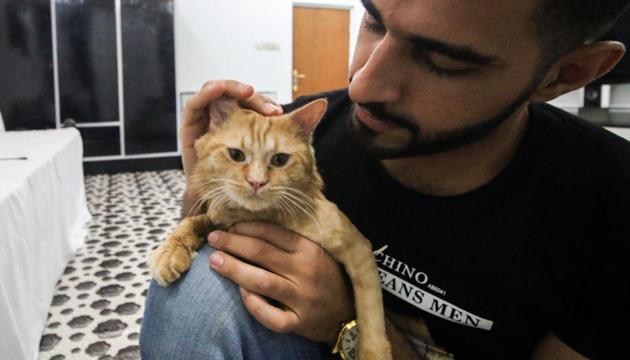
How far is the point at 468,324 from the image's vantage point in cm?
85

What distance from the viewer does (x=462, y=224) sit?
0.86m

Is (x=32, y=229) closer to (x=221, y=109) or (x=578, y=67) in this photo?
(x=221, y=109)

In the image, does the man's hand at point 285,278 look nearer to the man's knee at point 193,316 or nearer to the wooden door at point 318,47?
the man's knee at point 193,316

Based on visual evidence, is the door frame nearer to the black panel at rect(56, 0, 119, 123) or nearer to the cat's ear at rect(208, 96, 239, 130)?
the black panel at rect(56, 0, 119, 123)

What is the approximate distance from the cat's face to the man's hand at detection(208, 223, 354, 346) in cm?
8

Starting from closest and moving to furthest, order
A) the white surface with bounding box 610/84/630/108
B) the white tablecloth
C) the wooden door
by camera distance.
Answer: the white tablecloth < the white surface with bounding box 610/84/630/108 < the wooden door

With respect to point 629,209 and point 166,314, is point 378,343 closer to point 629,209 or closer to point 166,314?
point 166,314

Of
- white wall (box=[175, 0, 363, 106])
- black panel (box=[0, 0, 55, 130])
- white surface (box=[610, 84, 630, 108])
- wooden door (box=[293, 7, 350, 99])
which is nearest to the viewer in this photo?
white surface (box=[610, 84, 630, 108])

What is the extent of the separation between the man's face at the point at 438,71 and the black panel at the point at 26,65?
16.0 feet

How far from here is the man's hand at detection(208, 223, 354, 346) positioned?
804 millimetres

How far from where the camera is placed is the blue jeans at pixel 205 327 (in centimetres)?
75

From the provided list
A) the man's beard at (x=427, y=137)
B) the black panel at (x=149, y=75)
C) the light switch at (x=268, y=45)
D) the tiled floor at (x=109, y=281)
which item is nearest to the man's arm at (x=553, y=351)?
the man's beard at (x=427, y=137)

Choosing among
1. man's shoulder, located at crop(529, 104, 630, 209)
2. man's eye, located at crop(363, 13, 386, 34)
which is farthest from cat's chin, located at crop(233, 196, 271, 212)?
man's shoulder, located at crop(529, 104, 630, 209)

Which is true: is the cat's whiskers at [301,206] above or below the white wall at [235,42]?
below
